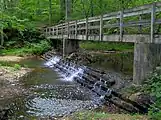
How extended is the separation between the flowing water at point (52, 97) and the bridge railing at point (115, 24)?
269 cm

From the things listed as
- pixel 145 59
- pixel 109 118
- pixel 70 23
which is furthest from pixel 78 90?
pixel 70 23

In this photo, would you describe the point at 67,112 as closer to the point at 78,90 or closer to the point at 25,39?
the point at 78,90

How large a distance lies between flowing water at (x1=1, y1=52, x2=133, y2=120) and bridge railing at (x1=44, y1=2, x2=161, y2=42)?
2.69m

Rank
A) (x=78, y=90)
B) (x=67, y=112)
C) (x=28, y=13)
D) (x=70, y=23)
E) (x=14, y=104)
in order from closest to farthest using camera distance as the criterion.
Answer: (x=67, y=112) < (x=14, y=104) < (x=78, y=90) < (x=70, y=23) < (x=28, y=13)

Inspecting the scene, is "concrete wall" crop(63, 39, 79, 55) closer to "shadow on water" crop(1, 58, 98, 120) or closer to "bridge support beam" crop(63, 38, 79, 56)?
"bridge support beam" crop(63, 38, 79, 56)

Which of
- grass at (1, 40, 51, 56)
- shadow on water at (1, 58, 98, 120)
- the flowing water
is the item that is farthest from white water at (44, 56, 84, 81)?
grass at (1, 40, 51, 56)

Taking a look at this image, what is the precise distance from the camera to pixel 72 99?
12.6 metres

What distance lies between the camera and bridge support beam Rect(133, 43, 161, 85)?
39.2 ft

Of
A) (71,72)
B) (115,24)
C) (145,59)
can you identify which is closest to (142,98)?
(145,59)

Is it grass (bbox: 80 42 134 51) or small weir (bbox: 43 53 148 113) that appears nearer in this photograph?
small weir (bbox: 43 53 148 113)

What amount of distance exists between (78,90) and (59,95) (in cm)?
133

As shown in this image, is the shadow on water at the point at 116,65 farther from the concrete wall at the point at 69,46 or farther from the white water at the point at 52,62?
the white water at the point at 52,62

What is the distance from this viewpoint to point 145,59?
479 inches

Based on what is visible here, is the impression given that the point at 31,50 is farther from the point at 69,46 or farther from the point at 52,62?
the point at 52,62
